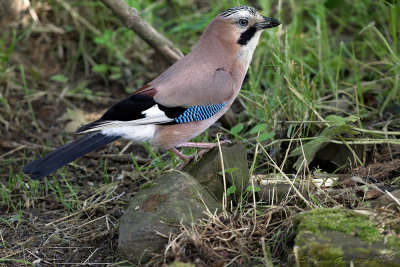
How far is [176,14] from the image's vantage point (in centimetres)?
659

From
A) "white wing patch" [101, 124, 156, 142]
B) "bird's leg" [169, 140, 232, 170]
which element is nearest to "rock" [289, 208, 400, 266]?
"bird's leg" [169, 140, 232, 170]

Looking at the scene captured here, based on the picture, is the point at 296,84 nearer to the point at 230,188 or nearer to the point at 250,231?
the point at 230,188

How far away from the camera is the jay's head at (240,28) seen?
390 centimetres

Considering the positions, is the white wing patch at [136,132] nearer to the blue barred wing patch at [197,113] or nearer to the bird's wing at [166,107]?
the bird's wing at [166,107]

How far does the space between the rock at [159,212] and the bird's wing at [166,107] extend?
0.57m

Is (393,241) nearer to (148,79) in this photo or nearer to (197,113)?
A: (197,113)

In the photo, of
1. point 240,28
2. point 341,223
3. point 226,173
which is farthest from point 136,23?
point 341,223

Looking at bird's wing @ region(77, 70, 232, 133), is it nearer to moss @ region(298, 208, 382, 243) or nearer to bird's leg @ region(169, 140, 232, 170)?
bird's leg @ region(169, 140, 232, 170)

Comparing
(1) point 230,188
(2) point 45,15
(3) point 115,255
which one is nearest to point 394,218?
(1) point 230,188

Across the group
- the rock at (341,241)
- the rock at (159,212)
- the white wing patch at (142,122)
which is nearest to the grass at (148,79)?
the rock at (159,212)

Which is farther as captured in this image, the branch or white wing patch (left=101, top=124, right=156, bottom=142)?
the branch

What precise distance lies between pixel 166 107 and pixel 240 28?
88 centimetres

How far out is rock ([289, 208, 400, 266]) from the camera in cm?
236

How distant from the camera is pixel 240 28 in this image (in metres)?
3.95
